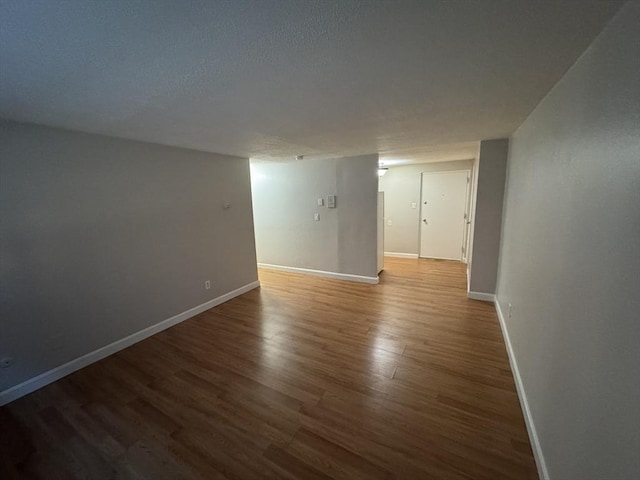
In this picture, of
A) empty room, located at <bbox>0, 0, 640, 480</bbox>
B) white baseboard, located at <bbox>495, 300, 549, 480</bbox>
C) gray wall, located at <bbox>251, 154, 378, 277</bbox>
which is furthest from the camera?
gray wall, located at <bbox>251, 154, 378, 277</bbox>

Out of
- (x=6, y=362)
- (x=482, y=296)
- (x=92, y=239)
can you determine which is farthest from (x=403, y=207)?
(x=6, y=362)

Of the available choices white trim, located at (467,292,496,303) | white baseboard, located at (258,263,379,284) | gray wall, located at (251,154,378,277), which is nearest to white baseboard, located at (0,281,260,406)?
white baseboard, located at (258,263,379,284)

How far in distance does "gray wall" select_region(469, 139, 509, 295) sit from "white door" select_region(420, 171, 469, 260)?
2.17 meters

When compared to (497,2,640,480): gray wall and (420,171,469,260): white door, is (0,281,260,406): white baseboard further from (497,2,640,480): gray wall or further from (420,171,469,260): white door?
(420,171,469,260): white door

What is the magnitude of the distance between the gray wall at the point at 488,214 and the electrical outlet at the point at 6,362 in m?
4.93

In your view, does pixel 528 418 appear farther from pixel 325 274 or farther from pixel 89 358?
pixel 89 358

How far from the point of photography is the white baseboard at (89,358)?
2.06m

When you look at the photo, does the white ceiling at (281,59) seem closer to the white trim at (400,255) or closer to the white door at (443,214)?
the white door at (443,214)

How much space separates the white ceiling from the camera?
2.91 feet

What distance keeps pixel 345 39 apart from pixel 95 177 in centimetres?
265

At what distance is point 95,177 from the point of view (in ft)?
8.00

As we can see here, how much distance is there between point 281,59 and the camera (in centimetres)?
120

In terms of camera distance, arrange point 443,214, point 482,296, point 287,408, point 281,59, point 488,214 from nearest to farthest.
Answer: point 281,59 → point 287,408 → point 488,214 → point 482,296 → point 443,214

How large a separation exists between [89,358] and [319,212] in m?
3.55
